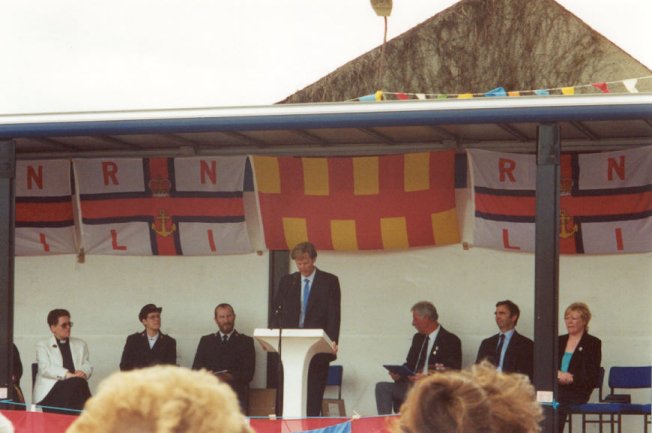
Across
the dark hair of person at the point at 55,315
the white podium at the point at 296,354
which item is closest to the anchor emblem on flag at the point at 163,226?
the dark hair of person at the point at 55,315

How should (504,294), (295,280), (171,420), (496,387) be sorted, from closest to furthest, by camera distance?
(171,420), (496,387), (295,280), (504,294)

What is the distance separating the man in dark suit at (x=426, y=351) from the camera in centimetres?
1083

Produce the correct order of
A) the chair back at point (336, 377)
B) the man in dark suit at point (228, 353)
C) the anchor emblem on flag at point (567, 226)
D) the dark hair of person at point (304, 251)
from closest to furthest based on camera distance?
the dark hair of person at point (304, 251), the anchor emblem on flag at point (567, 226), the man in dark suit at point (228, 353), the chair back at point (336, 377)

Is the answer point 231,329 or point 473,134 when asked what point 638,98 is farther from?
point 231,329

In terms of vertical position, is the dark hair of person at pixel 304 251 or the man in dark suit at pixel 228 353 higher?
the dark hair of person at pixel 304 251

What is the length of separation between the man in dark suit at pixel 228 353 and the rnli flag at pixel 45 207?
1.95 m

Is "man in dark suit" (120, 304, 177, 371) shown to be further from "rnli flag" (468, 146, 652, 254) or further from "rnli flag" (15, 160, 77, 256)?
"rnli flag" (468, 146, 652, 254)

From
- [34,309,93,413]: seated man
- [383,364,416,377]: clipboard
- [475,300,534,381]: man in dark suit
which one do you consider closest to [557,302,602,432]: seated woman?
[475,300,534,381]: man in dark suit

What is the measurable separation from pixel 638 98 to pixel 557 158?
748 mm

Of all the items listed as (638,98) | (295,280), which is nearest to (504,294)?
(295,280)

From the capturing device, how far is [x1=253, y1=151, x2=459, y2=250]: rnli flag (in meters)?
11.6

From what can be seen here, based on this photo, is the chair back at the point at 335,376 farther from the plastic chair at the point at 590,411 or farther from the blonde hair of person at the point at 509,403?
the blonde hair of person at the point at 509,403

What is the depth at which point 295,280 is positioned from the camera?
1058cm

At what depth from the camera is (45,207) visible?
496 inches
